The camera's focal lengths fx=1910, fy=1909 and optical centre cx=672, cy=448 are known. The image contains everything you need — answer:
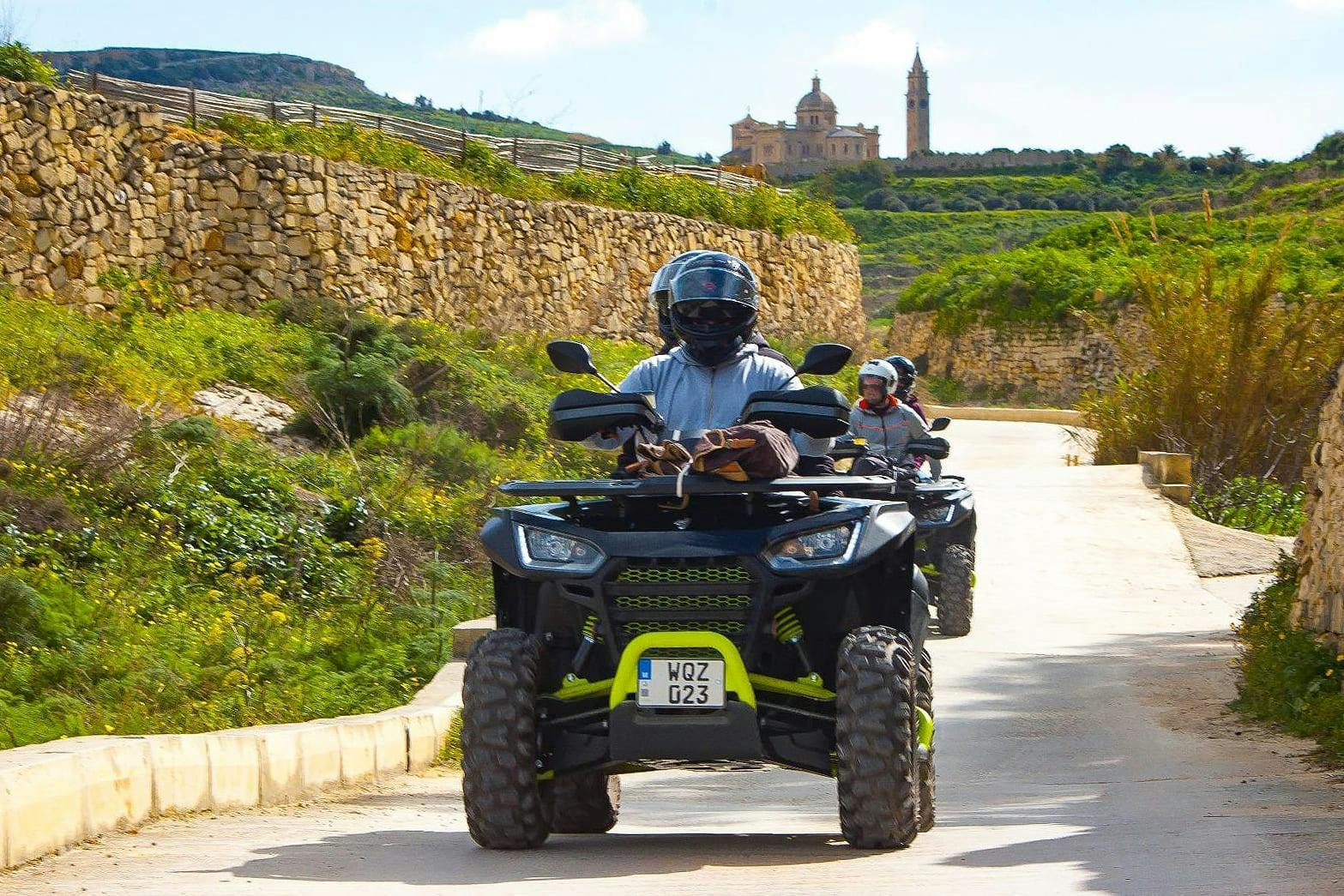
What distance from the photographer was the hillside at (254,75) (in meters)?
110

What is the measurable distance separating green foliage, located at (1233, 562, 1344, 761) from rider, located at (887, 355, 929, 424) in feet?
12.4

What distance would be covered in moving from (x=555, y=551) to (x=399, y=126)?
96.2 ft

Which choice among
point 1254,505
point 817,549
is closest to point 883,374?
point 817,549

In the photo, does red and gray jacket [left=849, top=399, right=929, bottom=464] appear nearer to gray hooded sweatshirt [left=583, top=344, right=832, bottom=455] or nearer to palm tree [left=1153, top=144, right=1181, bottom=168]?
gray hooded sweatshirt [left=583, top=344, right=832, bottom=455]

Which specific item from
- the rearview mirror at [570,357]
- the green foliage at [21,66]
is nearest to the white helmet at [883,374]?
the rearview mirror at [570,357]

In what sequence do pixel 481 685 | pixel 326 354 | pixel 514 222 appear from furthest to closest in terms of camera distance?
pixel 514 222, pixel 326 354, pixel 481 685

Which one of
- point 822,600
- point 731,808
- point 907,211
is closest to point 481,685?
point 822,600

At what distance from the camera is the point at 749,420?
279 inches

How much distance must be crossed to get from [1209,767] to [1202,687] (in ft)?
12.0

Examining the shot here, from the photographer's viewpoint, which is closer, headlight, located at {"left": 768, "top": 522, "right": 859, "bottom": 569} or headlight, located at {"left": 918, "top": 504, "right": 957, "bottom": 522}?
headlight, located at {"left": 768, "top": 522, "right": 859, "bottom": 569}

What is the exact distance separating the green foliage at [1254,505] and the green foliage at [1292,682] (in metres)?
12.1

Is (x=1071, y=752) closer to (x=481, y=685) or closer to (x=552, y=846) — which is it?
(x=552, y=846)

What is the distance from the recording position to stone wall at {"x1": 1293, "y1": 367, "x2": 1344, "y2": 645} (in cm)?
1157

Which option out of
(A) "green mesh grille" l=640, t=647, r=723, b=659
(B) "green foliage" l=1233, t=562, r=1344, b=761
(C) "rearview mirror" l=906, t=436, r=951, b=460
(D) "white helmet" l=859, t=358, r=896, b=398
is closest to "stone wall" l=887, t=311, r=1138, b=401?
(D) "white helmet" l=859, t=358, r=896, b=398
